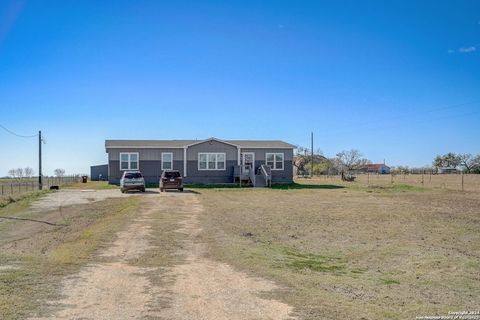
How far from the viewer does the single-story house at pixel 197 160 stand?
1663 inches

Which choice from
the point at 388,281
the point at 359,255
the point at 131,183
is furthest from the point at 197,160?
the point at 388,281

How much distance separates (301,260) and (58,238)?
7052 mm

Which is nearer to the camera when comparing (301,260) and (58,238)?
(301,260)

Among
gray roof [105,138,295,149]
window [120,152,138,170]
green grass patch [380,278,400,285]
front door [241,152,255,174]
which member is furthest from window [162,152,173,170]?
green grass patch [380,278,400,285]

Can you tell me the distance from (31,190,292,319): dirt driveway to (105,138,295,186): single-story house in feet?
104

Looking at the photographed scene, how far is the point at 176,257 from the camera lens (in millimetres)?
10531

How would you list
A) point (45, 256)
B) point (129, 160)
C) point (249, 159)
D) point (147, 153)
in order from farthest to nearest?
point (249, 159), point (147, 153), point (129, 160), point (45, 256)

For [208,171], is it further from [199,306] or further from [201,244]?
[199,306]

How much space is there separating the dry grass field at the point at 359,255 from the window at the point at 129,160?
2267 centimetres

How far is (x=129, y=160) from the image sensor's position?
42.4m

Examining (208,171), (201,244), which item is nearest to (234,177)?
(208,171)

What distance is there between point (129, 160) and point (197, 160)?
6124 millimetres

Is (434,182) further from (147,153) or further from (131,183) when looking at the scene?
(131,183)

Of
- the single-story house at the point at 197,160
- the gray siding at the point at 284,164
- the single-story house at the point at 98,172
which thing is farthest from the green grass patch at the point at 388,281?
the single-story house at the point at 98,172
